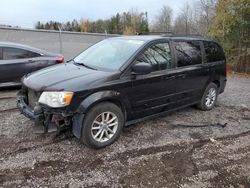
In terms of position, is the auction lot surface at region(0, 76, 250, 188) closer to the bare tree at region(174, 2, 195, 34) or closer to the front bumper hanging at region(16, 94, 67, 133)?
the front bumper hanging at region(16, 94, 67, 133)

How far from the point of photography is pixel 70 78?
11.7 feet

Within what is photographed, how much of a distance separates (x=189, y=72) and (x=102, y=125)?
7.39ft

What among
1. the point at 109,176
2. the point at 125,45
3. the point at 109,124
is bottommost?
the point at 109,176

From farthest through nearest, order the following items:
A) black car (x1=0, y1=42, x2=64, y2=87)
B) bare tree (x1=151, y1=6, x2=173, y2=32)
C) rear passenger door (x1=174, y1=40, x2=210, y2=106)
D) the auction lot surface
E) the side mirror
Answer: bare tree (x1=151, y1=6, x2=173, y2=32)
black car (x1=0, y1=42, x2=64, y2=87)
rear passenger door (x1=174, y1=40, x2=210, y2=106)
the side mirror
the auction lot surface

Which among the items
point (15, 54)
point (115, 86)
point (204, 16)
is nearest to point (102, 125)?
point (115, 86)

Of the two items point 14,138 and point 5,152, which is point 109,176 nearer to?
point 5,152

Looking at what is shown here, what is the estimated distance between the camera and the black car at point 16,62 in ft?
21.2

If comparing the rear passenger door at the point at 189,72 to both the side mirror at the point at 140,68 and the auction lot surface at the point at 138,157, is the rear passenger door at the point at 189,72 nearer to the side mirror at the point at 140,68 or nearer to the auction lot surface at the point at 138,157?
the auction lot surface at the point at 138,157

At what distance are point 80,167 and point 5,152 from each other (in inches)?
46.4

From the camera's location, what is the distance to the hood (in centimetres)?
340

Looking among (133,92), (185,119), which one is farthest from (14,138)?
(185,119)

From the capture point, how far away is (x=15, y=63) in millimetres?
6539

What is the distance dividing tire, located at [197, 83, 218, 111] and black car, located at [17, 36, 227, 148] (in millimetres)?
181

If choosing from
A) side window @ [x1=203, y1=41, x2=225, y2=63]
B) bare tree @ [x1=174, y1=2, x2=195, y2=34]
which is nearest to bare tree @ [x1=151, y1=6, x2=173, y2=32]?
bare tree @ [x1=174, y1=2, x2=195, y2=34]
